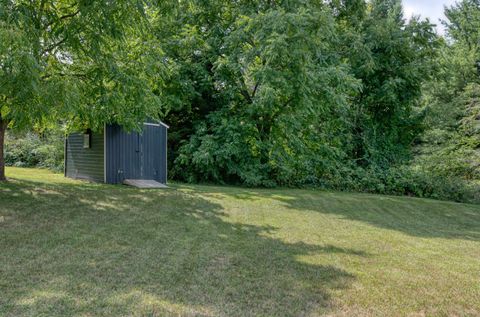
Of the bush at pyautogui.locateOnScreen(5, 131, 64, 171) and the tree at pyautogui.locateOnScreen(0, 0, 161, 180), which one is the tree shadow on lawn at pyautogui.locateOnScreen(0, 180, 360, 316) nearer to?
the tree at pyautogui.locateOnScreen(0, 0, 161, 180)

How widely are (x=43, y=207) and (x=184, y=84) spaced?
765cm

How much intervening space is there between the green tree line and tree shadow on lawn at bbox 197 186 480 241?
127 inches

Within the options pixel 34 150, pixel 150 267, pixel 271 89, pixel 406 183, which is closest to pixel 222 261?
pixel 150 267

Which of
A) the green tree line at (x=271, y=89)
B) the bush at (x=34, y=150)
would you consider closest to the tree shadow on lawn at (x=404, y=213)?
the green tree line at (x=271, y=89)

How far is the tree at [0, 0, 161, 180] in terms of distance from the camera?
5051 mm

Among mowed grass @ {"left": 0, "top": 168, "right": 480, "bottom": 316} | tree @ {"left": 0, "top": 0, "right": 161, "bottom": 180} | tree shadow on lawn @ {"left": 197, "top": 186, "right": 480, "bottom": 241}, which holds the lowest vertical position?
tree shadow on lawn @ {"left": 197, "top": 186, "right": 480, "bottom": 241}

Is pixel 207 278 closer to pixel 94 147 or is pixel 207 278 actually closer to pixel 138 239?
pixel 138 239

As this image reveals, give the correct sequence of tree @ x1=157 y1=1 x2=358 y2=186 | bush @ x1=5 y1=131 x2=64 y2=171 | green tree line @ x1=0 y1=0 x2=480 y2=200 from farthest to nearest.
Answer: bush @ x1=5 y1=131 x2=64 y2=171 < tree @ x1=157 y1=1 x2=358 y2=186 < green tree line @ x1=0 y1=0 x2=480 y2=200

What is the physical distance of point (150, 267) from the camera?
3723 millimetres

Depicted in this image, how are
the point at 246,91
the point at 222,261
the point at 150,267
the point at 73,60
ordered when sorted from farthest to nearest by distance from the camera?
the point at 246,91
the point at 73,60
the point at 222,261
the point at 150,267

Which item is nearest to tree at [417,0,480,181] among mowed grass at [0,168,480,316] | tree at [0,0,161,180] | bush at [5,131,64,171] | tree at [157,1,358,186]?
tree at [157,1,358,186]

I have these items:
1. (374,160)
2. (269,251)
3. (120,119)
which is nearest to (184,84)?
(120,119)

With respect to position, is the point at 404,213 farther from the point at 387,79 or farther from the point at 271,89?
the point at 387,79

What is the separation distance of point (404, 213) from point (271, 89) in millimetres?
5315
